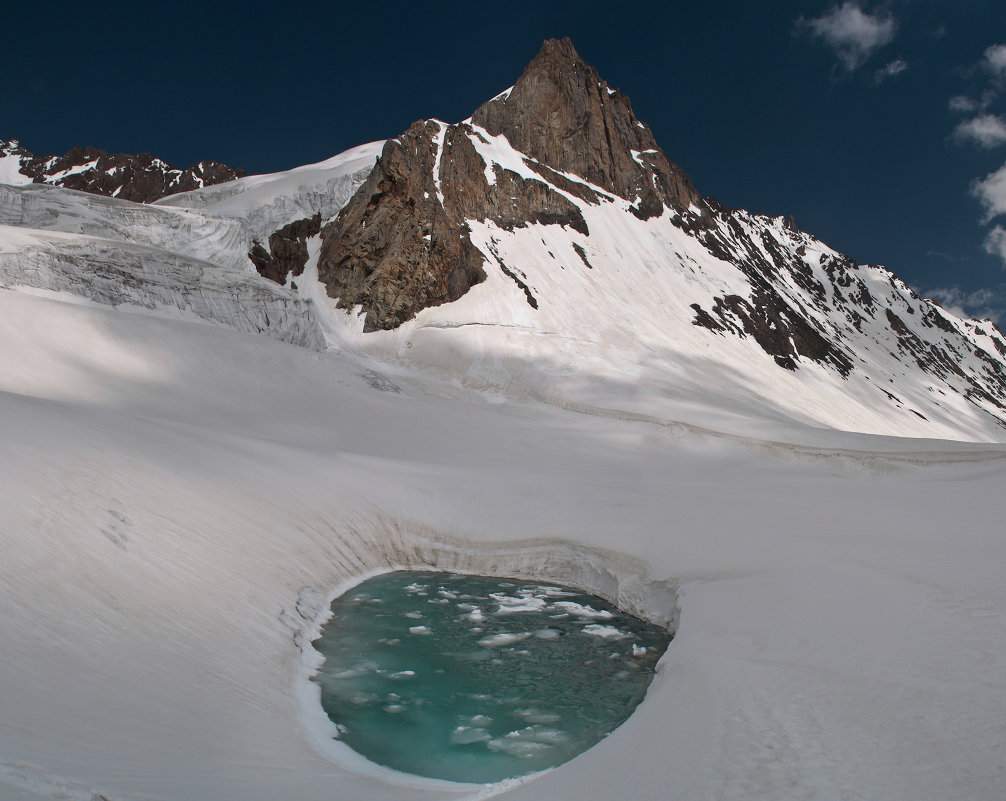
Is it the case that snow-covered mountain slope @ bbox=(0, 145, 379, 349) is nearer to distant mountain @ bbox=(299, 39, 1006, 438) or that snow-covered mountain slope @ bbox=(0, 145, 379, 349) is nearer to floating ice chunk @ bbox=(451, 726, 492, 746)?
distant mountain @ bbox=(299, 39, 1006, 438)

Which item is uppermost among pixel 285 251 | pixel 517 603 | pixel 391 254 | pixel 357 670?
pixel 285 251

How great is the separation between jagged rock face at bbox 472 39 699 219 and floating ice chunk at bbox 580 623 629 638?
173 feet

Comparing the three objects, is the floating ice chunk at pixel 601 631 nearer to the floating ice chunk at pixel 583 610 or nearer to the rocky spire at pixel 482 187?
the floating ice chunk at pixel 583 610

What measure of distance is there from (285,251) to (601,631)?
3704 cm

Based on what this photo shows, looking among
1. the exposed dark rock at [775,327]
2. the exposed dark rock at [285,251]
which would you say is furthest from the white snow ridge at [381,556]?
the exposed dark rock at [775,327]

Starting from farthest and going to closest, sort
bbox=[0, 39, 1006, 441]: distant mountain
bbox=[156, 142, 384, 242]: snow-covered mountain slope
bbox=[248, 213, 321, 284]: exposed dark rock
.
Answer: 1. bbox=[156, 142, 384, 242]: snow-covered mountain slope
2. bbox=[248, 213, 321, 284]: exposed dark rock
3. bbox=[0, 39, 1006, 441]: distant mountain

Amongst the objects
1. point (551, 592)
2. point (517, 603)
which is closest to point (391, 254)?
point (551, 592)

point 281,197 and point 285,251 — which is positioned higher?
point 281,197

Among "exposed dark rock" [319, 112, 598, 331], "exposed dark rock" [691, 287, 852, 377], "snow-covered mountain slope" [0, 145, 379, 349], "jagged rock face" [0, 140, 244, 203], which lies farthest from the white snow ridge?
"jagged rock face" [0, 140, 244, 203]

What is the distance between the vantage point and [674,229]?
6034 cm

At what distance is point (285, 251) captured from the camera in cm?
3991

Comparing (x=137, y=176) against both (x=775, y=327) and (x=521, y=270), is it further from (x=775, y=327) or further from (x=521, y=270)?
(x=775, y=327)

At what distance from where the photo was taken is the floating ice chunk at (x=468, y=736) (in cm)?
524

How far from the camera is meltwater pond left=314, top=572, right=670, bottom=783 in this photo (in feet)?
16.9
